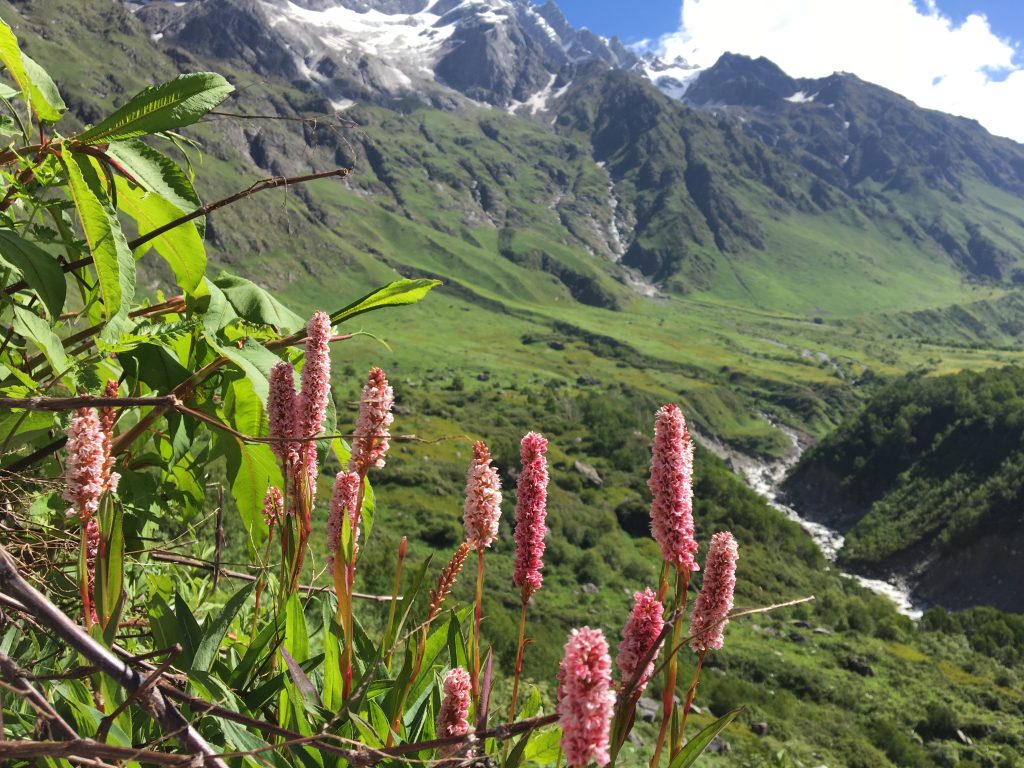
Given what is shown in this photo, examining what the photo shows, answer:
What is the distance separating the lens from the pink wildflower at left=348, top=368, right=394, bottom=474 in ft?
5.42

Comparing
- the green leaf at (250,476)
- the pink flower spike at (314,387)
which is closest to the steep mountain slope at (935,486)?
the green leaf at (250,476)

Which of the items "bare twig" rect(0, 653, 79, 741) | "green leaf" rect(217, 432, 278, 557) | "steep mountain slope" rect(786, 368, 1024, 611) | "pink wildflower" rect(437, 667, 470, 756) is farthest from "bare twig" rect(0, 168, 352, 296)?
"steep mountain slope" rect(786, 368, 1024, 611)

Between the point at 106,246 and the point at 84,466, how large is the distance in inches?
17.4

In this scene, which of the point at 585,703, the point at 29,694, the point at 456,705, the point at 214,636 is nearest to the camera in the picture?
the point at 29,694

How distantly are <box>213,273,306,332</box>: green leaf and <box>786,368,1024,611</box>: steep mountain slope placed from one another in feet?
284

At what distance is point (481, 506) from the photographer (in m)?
1.69

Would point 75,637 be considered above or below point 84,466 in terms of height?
below

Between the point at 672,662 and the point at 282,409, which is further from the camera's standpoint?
the point at 282,409

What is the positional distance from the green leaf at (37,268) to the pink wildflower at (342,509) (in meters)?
0.71

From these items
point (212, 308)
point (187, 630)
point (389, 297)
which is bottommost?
point (187, 630)

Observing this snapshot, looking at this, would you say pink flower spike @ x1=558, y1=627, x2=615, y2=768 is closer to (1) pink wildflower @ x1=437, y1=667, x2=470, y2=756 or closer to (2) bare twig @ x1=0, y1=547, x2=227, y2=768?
(1) pink wildflower @ x1=437, y1=667, x2=470, y2=756

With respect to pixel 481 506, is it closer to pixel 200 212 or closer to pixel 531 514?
pixel 531 514

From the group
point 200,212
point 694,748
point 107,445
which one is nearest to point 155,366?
point 107,445

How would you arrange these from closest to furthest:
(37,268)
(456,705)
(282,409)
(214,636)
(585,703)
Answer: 1. (585,703)
2. (456,705)
3. (37,268)
4. (282,409)
5. (214,636)
